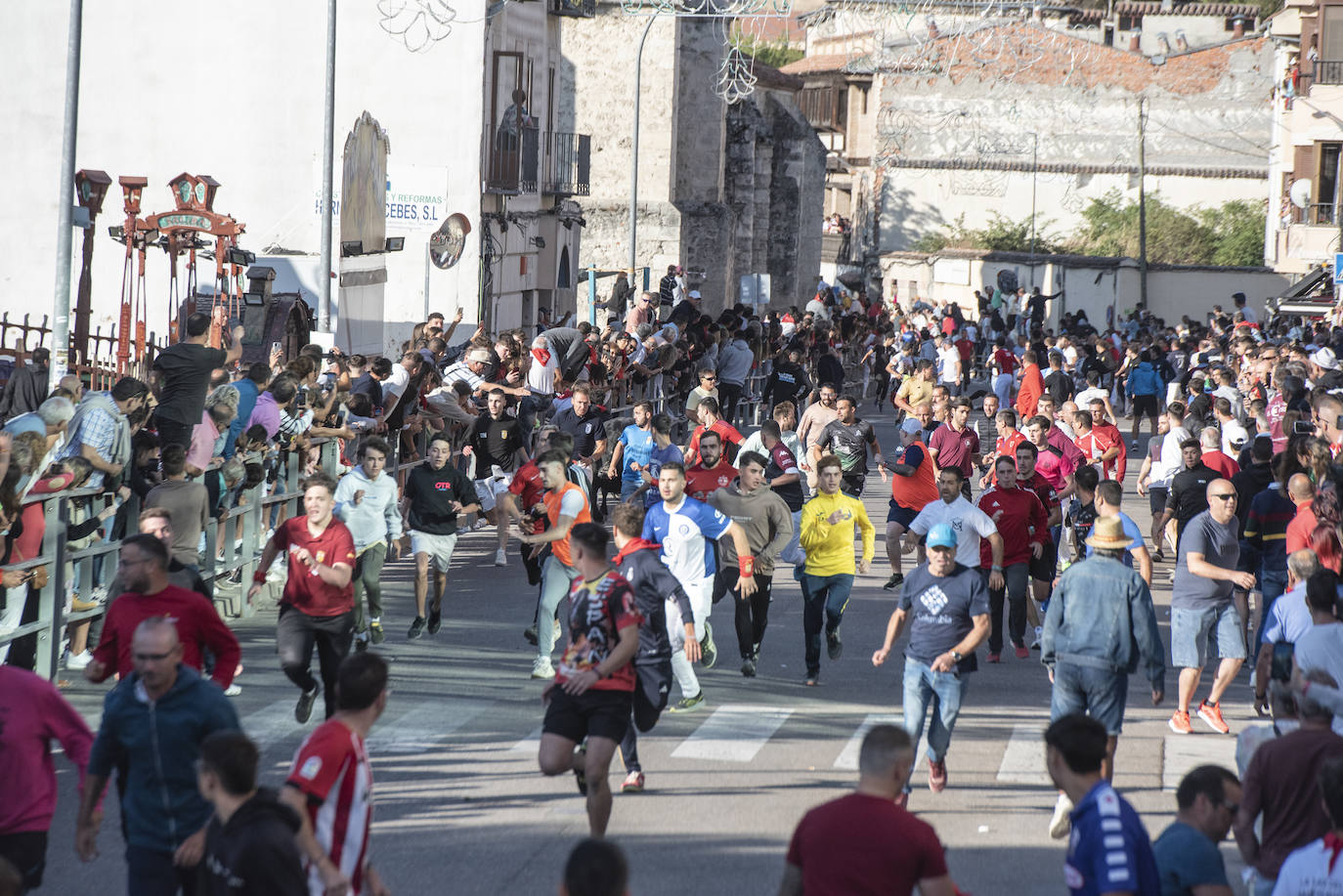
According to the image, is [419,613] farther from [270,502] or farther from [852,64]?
[852,64]

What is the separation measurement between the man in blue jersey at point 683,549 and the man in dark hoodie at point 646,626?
4.25 ft

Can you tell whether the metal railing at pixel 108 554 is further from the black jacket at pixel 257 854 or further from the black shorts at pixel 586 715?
the black jacket at pixel 257 854

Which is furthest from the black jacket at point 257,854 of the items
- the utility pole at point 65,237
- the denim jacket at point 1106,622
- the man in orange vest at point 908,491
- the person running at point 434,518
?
the utility pole at point 65,237

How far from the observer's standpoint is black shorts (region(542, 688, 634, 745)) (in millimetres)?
8375

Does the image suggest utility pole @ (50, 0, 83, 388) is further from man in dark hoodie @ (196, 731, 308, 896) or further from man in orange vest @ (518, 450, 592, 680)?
man in dark hoodie @ (196, 731, 308, 896)

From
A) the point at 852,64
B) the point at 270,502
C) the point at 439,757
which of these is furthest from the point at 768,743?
the point at 852,64

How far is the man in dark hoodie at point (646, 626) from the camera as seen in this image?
8719mm

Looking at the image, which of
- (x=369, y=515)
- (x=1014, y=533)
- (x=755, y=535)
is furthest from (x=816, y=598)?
(x=369, y=515)

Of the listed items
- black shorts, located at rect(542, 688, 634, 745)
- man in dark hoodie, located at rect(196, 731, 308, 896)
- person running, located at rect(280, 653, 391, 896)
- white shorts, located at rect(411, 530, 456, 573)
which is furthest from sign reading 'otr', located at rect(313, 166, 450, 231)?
man in dark hoodie, located at rect(196, 731, 308, 896)

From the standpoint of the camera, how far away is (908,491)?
16281 mm

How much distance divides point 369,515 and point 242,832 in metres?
7.47

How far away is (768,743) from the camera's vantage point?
10914mm

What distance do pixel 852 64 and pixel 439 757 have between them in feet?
183

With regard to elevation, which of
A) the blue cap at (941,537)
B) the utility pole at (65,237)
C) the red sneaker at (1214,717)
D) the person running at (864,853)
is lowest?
the red sneaker at (1214,717)
